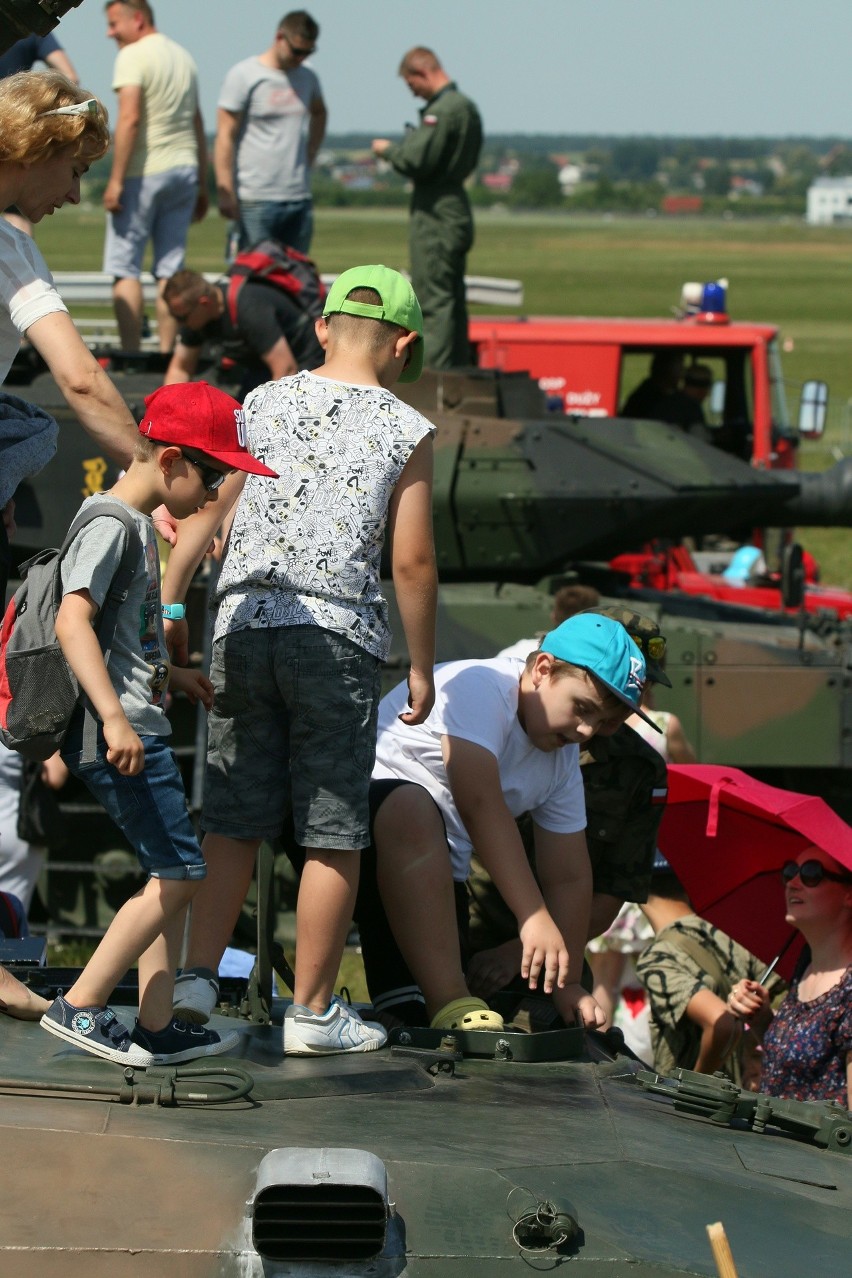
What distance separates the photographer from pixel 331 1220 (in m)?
3.02

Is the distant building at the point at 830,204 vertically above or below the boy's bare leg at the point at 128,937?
below

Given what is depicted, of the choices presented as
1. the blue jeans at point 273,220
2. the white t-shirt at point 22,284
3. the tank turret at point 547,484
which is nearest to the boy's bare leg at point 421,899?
the white t-shirt at point 22,284

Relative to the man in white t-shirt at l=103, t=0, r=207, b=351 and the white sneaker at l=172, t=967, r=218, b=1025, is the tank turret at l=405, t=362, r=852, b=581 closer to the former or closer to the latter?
the man in white t-shirt at l=103, t=0, r=207, b=351

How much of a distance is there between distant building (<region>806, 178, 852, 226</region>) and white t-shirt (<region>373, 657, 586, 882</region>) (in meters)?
134

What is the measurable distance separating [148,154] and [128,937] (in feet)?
25.5

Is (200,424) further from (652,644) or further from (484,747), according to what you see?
(652,644)

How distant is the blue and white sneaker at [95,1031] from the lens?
12.2 feet

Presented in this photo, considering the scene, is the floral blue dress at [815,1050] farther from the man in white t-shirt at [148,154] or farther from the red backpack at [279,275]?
the man in white t-shirt at [148,154]

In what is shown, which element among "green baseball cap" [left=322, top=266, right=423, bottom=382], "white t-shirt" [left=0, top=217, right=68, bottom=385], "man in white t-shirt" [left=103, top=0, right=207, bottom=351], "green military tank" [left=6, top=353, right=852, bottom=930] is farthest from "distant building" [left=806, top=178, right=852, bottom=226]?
"white t-shirt" [left=0, top=217, right=68, bottom=385]

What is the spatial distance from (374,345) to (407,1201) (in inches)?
76.0

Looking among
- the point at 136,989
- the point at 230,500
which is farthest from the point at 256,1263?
the point at 230,500

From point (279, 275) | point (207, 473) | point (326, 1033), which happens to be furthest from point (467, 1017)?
point (279, 275)

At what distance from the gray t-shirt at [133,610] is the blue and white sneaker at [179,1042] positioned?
1.90 feet

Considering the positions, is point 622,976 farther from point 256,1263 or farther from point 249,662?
point 256,1263
